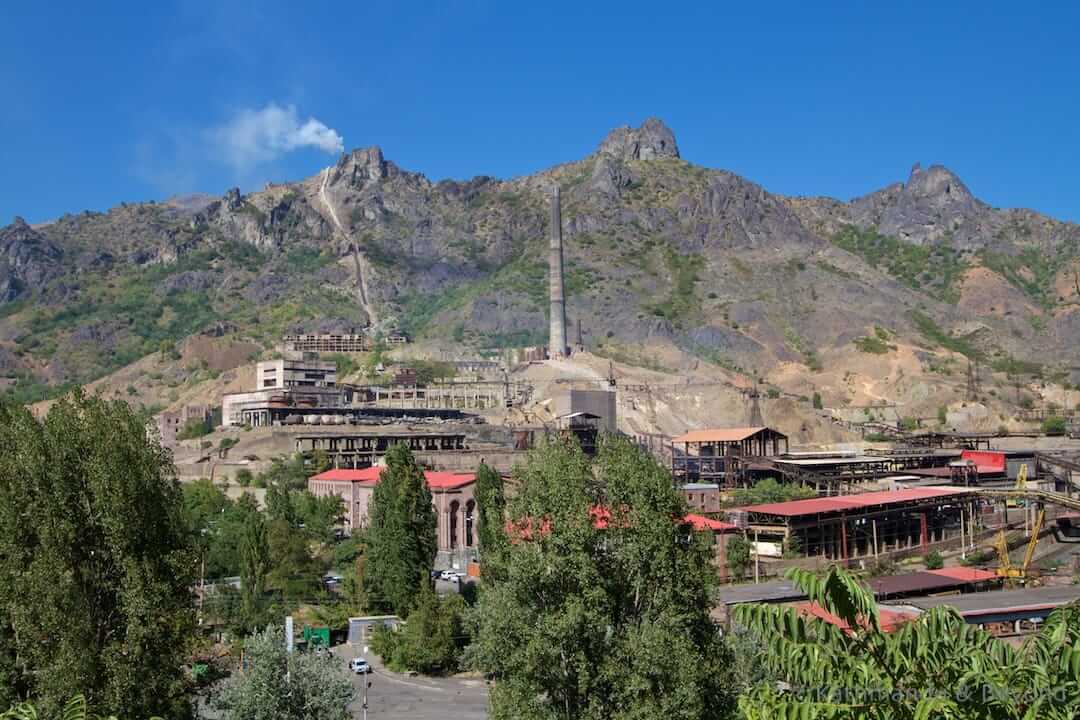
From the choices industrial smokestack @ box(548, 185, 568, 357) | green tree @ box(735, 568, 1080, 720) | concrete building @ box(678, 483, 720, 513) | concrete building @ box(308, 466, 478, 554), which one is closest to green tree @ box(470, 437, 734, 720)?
green tree @ box(735, 568, 1080, 720)

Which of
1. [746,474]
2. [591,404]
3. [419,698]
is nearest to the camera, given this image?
[419,698]

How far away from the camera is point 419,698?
1538 inches

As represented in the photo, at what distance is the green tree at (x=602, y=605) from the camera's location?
2022 centimetres

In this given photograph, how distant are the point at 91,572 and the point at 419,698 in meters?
20.1

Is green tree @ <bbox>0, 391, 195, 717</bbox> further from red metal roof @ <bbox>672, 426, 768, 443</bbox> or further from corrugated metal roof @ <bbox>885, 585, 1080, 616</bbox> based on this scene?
red metal roof @ <bbox>672, 426, 768, 443</bbox>

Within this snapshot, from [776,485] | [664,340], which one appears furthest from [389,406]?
[664,340]

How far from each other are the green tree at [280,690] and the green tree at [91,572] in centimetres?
326

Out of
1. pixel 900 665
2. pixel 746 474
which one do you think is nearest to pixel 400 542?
pixel 900 665

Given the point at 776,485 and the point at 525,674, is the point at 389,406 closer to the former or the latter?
the point at 776,485

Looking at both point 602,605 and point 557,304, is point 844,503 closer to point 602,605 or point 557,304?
point 602,605

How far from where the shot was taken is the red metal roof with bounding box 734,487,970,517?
62750mm

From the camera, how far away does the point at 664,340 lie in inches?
7131

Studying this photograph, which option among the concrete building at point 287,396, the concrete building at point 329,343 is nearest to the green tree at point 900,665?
the concrete building at point 287,396

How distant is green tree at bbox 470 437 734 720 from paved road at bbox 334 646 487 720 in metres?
15.0
